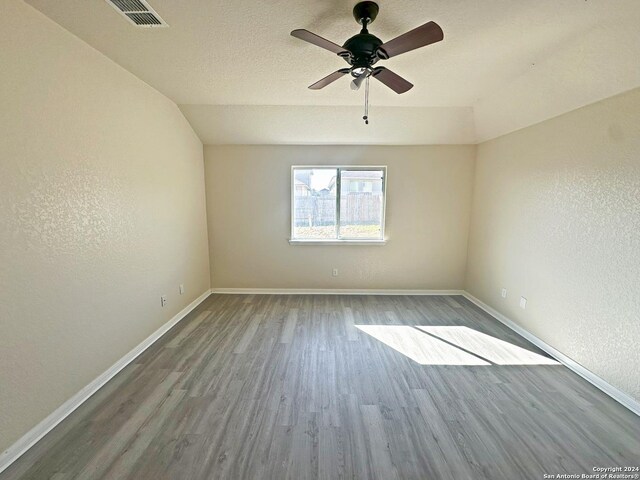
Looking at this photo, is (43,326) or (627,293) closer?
(43,326)

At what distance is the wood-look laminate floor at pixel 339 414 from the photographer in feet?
5.10

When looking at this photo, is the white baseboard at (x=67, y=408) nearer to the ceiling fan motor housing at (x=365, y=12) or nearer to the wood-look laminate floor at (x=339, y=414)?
the wood-look laminate floor at (x=339, y=414)

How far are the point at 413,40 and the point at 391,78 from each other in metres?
0.43

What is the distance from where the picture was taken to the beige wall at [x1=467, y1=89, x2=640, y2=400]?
201 centimetres

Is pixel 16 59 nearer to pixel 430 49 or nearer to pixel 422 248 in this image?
pixel 430 49

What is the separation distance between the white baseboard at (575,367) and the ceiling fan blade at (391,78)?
9.10ft

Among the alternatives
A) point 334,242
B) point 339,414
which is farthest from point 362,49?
point 334,242

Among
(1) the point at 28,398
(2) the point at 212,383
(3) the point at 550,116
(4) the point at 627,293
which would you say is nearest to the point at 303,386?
(2) the point at 212,383

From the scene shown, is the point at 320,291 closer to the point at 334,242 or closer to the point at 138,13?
the point at 334,242

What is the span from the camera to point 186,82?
273cm

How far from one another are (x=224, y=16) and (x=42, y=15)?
1.13m

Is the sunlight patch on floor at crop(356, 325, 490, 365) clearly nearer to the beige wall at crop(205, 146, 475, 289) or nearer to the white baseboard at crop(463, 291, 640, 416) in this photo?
the white baseboard at crop(463, 291, 640, 416)

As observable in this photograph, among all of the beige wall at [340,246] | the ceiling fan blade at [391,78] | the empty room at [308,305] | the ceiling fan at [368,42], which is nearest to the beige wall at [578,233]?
the empty room at [308,305]

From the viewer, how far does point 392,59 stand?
231cm
